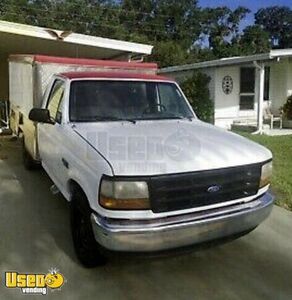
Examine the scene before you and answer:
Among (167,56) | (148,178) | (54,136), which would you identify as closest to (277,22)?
(167,56)

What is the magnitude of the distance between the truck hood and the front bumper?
42cm

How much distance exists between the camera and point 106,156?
329cm

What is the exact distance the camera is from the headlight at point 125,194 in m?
3.11

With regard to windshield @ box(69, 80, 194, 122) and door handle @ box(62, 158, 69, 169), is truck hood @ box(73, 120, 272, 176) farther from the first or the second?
door handle @ box(62, 158, 69, 169)

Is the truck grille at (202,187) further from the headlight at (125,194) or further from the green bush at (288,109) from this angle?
the green bush at (288,109)

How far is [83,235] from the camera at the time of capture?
379cm

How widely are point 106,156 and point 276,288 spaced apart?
6.55 ft

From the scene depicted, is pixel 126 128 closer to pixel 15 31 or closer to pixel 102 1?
pixel 15 31

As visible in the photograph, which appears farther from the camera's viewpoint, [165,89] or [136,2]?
[136,2]

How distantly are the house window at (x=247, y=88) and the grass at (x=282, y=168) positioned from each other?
3918 mm

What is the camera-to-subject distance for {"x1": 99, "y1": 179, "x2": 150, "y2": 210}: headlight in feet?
10.2

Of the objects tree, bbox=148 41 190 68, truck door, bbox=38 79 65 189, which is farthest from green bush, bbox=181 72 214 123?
tree, bbox=148 41 190 68

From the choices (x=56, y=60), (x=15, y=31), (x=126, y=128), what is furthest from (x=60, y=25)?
(x=126, y=128)
